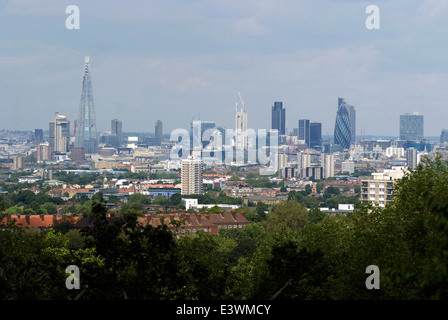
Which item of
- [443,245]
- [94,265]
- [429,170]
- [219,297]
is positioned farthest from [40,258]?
[443,245]

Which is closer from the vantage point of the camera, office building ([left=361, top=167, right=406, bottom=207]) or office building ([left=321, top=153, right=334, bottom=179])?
office building ([left=361, top=167, right=406, bottom=207])

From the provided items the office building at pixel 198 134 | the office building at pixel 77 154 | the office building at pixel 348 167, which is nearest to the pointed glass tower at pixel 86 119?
the office building at pixel 77 154

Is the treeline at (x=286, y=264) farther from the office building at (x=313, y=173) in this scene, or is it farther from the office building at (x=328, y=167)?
the office building at (x=328, y=167)

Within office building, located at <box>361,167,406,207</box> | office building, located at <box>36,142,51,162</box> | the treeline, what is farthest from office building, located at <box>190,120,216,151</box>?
the treeline

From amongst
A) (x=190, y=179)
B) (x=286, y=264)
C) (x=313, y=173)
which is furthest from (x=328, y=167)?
(x=286, y=264)

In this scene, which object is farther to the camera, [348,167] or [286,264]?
[348,167]

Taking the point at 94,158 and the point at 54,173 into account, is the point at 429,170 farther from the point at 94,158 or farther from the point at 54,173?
the point at 94,158

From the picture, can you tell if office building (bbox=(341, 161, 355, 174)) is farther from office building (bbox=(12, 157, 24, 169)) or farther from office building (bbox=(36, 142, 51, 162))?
office building (bbox=(36, 142, 51, 162))

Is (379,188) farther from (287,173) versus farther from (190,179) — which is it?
(287,173)
